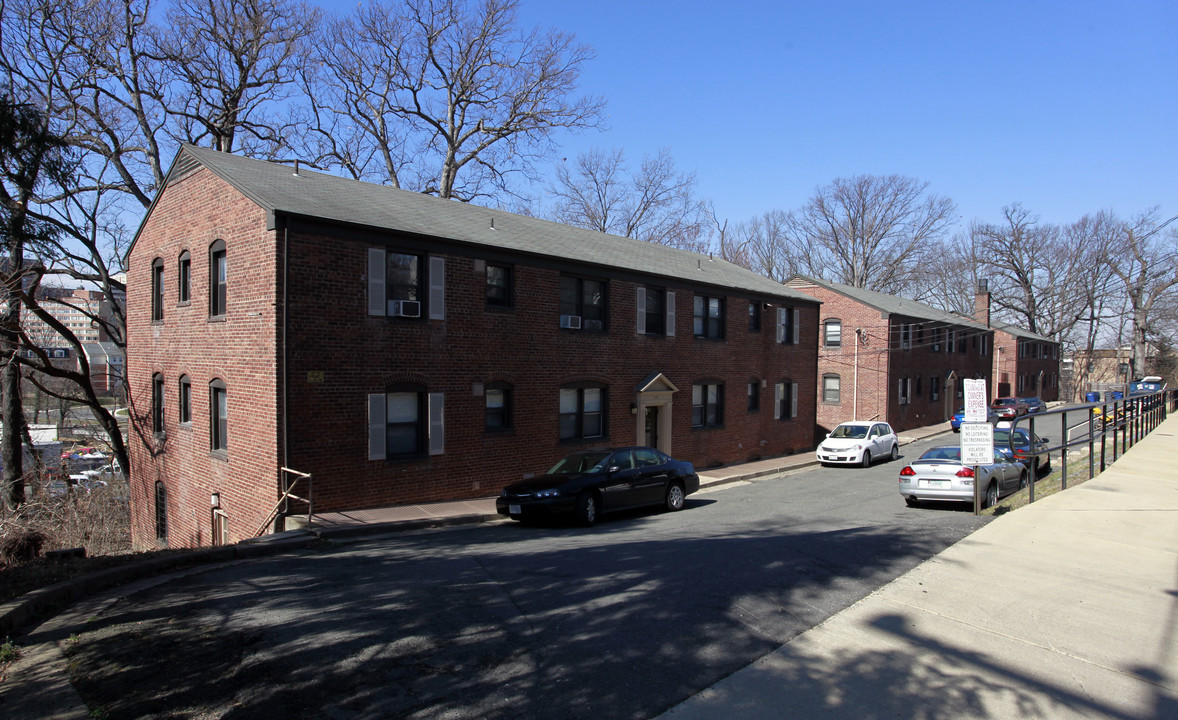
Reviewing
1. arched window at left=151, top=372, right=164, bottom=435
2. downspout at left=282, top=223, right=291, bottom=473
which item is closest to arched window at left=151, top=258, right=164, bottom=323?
arched window at left=151, top=372, right=164, bottom=435

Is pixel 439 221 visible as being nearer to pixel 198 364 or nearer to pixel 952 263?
pixel 198 364

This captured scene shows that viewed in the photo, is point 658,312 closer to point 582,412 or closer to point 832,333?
point 582,412

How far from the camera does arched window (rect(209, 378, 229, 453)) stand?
1562 centimetres

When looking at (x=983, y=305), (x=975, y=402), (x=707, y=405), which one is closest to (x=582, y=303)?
(x=707, y=405)

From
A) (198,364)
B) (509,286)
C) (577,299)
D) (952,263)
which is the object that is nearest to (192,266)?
(198,364)

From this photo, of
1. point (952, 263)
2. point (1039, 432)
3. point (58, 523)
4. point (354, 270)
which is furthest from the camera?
point (952, 263)

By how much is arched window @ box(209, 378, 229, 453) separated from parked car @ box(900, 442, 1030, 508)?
1437 cm

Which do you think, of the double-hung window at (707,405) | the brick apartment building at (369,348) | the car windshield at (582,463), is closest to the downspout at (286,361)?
the brick apartment building at (369,348)

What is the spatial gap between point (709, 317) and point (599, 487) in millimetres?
11295

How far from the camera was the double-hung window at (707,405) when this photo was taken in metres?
23.2

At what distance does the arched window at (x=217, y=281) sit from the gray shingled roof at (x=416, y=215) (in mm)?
1715

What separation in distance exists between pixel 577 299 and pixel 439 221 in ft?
13.8

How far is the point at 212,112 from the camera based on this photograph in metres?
29.0

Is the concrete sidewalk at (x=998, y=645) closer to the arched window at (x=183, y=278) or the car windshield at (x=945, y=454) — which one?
the car windshield at (x=945, y=454)
